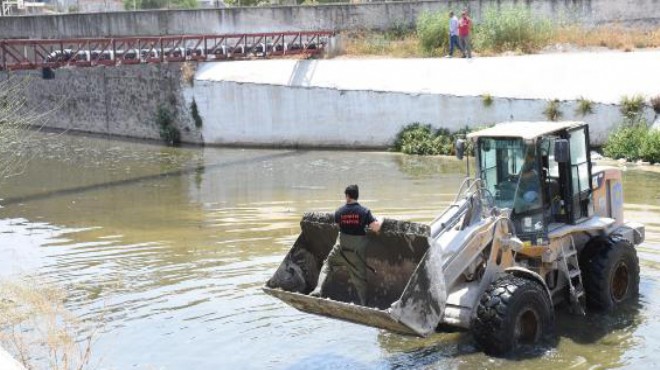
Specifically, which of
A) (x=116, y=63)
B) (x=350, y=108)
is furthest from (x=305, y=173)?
(x=116, y=63)

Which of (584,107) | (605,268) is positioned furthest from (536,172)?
(584,107)

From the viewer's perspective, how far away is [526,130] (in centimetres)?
1180

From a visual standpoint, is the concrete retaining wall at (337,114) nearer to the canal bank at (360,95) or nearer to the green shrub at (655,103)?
the canal bank at (360,95)

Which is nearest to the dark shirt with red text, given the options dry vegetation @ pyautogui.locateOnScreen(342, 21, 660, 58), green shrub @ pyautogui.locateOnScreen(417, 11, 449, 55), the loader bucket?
the loader bucket

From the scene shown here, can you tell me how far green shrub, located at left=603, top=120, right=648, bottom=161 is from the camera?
24672 mm

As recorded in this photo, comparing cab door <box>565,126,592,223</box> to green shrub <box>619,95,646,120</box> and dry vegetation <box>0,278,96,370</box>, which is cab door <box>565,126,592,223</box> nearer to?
dry vegetation <box>0,278,96,370</box>

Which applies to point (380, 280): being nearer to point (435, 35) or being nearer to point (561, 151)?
point (561, 151)

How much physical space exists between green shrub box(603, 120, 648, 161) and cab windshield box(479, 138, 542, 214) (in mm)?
13948

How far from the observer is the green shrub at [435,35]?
32969 millimetres

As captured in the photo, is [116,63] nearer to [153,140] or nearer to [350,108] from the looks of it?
[153,140]

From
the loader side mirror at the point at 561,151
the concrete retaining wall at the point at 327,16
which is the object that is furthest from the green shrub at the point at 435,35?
the loader side mirror at the point at 561,151

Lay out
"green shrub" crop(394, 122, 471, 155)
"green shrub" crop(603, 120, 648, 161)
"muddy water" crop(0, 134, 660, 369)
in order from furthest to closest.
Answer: "green shrub" crop(394, 122, 471, 155)
"green shrub" crop(603, 120, 648, 161)
"muddy water" crop(0, 134, 660, 369)

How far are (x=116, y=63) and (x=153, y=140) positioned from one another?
5.09 metres

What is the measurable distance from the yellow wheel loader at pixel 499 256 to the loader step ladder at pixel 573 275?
2cm
